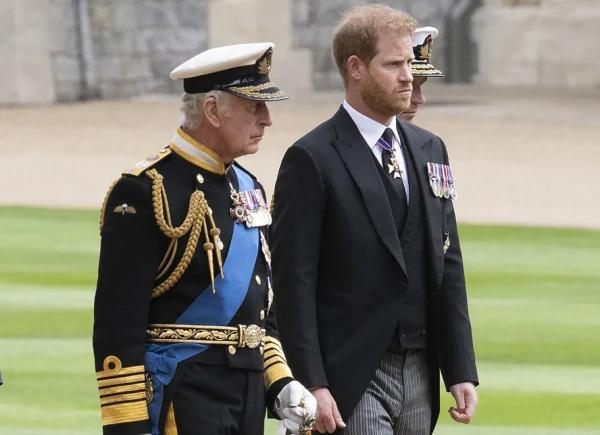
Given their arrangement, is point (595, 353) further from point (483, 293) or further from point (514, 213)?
point (514, 213)

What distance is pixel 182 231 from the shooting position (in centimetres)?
431

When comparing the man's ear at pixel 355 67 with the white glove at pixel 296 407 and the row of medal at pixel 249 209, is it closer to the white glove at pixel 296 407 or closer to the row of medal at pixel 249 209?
the row of medal at pixel 249 209

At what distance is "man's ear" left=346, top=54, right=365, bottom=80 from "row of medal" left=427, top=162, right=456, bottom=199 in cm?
33

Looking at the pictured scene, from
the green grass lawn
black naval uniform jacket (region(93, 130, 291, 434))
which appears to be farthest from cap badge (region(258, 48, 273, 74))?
the green grass lawn

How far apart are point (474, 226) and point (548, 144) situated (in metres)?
5.24

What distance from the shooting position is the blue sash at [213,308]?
4.32 m

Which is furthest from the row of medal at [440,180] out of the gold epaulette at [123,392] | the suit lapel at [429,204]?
the gold epaulette at [123,392]

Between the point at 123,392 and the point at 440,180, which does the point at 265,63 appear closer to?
the point at 440,180

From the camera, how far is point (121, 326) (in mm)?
4234

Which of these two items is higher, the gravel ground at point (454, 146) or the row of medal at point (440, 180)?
the row of medal at point (440, 180)

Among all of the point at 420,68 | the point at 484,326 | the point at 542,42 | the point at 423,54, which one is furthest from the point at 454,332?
the point at 542,42

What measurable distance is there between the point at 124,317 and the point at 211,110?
57 cm

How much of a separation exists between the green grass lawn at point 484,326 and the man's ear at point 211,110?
3309 millimetres

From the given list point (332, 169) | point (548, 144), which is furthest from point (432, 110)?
point (332, 169)
